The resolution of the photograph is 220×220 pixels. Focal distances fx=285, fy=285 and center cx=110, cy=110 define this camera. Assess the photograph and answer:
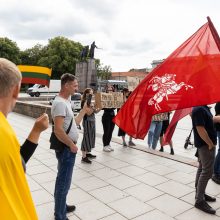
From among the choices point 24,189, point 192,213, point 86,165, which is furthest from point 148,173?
point 24,189

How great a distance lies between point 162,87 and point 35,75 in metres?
3.15

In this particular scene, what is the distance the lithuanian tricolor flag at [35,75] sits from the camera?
577 cm

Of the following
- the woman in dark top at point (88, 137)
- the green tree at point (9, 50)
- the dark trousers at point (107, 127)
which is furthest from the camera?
the green tree at point (9, 50)

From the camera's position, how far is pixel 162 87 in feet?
12.0

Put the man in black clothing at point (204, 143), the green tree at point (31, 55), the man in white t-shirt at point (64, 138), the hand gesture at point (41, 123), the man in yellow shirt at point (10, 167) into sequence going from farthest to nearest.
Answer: the green tree at point (31, 55)
the man in black clothing at point (204, 143)
the man in white t-shirt at point (64, 138)
the hand gesture at point (41, 123)
the man in yellow shirt at point (10, 167)

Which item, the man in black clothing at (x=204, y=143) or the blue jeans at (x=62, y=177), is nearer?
the blue jeans at (x=62, y=177)

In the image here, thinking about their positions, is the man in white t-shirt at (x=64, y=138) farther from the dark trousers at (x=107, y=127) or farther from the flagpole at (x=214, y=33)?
the dark trousers at (x=107, y=127)

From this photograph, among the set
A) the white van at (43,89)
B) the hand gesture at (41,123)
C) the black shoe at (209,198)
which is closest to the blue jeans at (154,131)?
the black shoe at (209,198)

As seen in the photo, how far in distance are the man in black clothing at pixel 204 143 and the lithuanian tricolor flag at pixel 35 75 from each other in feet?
10.5

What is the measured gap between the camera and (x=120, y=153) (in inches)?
301

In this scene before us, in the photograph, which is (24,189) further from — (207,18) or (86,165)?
(86,165)

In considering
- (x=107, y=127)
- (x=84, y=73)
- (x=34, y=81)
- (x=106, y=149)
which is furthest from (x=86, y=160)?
(x=84, y=73)

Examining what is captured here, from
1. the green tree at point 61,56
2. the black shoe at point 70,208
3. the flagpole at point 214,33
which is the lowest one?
the black shoe at point 70,208

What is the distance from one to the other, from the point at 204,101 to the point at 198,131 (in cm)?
88
